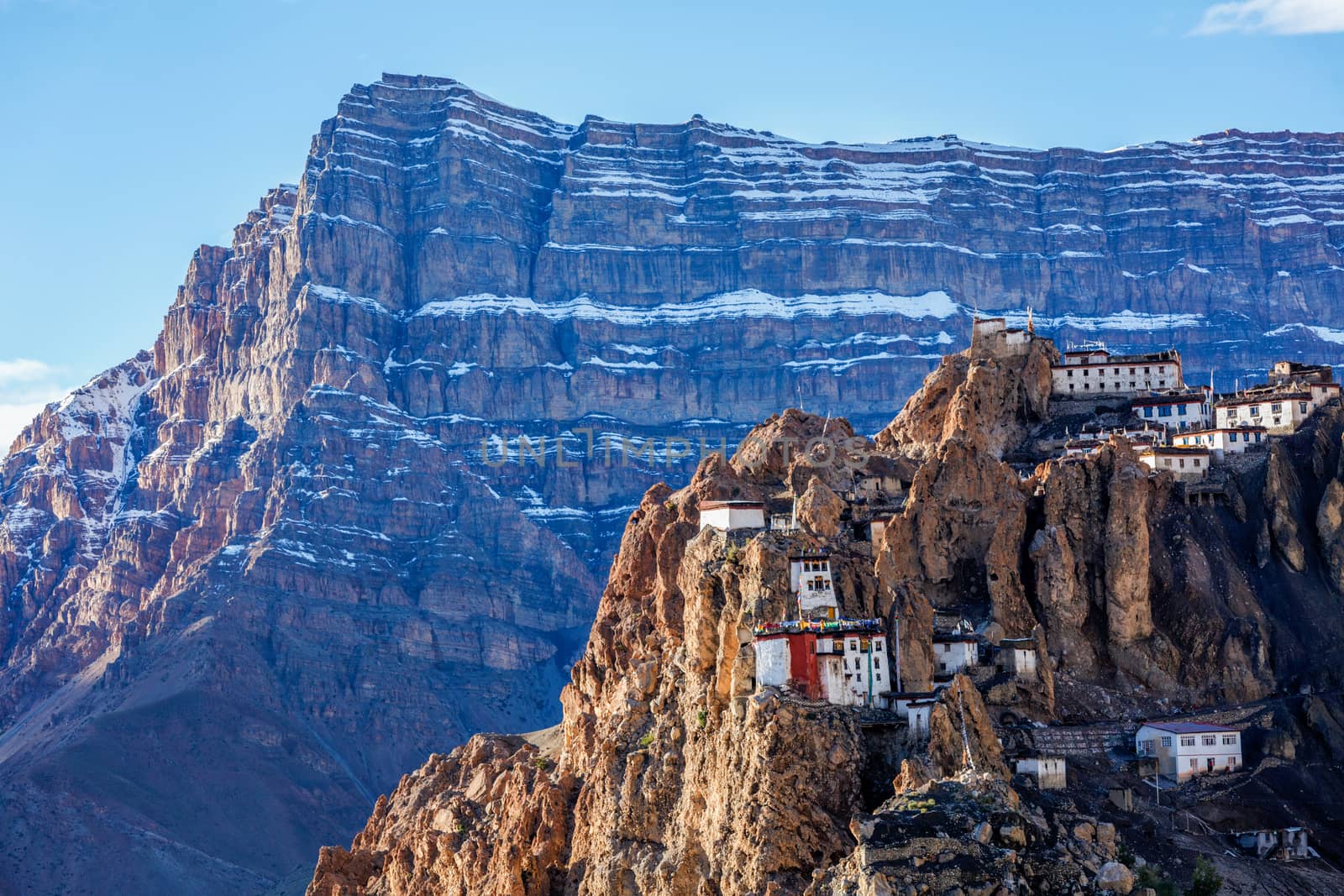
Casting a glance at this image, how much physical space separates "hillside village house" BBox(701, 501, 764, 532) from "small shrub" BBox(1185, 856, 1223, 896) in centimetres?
3605

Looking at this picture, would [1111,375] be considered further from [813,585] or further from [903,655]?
[903,655]

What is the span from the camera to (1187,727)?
131125 millimetres

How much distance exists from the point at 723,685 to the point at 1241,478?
4333cm

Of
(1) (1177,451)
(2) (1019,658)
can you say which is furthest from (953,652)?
(1) (1177,451)

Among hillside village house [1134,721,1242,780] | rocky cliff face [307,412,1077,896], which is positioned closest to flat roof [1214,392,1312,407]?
rocky cliff face [307,412,1077,896]

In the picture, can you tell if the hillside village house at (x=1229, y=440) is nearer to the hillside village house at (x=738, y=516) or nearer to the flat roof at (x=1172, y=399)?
the flat roof at (x=1172, y=399)

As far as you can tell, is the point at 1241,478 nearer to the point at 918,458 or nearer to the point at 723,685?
the point at 918,458

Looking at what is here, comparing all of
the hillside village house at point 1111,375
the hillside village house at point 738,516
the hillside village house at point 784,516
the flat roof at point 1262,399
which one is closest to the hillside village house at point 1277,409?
the flat roof at point 1262,399

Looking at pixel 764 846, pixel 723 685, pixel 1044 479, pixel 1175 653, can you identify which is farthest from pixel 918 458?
pixel 764 846

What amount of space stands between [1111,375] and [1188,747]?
44.8m

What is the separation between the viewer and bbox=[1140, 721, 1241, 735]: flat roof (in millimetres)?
130500

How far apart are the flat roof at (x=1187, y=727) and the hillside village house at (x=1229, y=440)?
25.6m

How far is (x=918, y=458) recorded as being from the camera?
157875 mm

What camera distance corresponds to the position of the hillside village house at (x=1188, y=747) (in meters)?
130
